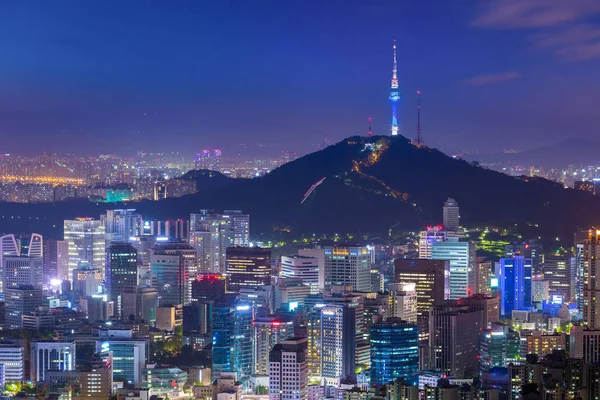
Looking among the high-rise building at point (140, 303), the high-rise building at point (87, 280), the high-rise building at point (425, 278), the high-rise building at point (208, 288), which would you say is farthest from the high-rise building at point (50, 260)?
the high-rise building at point (425, 278)

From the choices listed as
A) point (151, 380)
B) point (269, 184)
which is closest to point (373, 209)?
point (269, 184)

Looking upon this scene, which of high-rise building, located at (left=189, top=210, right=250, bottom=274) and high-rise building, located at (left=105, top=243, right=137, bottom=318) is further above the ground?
high-rise building, located at (left=189, top=210, right=250, bottom=274)

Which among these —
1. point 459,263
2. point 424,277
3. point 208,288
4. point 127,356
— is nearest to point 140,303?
point 208,288

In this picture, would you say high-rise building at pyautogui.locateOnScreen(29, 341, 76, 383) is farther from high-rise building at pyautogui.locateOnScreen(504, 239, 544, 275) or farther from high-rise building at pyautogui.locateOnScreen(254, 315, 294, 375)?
high-rise building at pyautogui.locateOnScreen(504, 239, 544, 275)

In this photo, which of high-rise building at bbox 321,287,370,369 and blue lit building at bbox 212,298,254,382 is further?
high-rise building at bbox 321,287,370,369

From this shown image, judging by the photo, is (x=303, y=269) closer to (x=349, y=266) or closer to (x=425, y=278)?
(x=349, y=266)

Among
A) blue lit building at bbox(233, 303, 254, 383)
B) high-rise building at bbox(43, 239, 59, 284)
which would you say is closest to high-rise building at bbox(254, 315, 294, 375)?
blue lit building at bbox(233, 303, 254, 383)

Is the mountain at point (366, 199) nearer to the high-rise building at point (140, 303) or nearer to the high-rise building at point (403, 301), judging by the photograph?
the high-rise building at point (140, 303)
